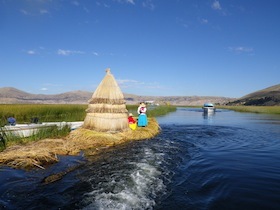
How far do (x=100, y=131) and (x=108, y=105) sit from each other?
1663mm

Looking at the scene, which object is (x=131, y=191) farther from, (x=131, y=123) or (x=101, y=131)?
(x=131, y=123)

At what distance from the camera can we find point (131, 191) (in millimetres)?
7246

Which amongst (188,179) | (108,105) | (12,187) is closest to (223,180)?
(188,179)

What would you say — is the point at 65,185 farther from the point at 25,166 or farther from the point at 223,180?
the point at 223,180

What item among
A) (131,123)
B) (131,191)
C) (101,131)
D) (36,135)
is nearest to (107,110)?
(101,131)

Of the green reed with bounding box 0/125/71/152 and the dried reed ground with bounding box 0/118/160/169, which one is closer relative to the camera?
the dried reed ground with bounding box 0/118/160/169

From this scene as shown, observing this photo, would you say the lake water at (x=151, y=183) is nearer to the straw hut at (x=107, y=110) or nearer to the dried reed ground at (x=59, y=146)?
the dried reed ground at (x=59, y=146)

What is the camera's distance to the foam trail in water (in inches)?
247

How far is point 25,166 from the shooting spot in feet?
31.4

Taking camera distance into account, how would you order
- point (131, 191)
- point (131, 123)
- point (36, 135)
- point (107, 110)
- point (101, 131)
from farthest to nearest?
point (131, 123) < point (107, 110) < point (101, 131) < point (36, 135) < point (131, 191)

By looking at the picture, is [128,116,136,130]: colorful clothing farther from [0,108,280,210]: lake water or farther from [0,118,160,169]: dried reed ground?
[0,108,280,210]: lake water

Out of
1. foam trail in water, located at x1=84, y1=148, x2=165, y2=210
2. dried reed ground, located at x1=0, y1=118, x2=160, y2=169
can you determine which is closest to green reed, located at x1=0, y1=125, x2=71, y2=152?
dried reed ground, located at x1=0, y1=118, x2=160, y2=169

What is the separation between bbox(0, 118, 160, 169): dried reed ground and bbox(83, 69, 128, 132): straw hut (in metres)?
0.67

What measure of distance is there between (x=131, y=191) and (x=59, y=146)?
597cm
